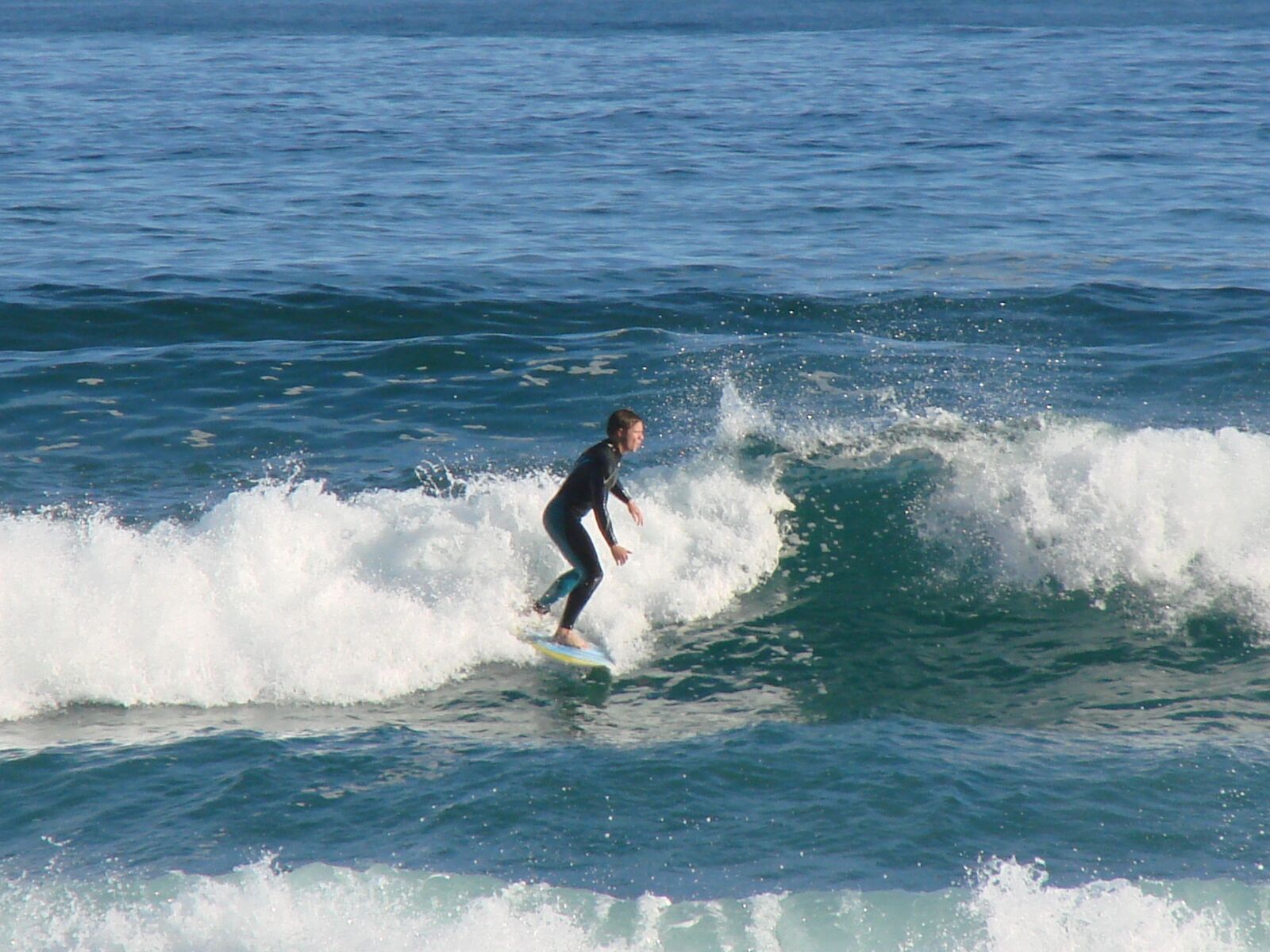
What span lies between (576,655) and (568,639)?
0.17m

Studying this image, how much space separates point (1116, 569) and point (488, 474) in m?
5.61

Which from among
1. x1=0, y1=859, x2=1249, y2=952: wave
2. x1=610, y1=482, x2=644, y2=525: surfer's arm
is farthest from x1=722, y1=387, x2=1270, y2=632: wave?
x1=0, y1=859, x2=1249, y2=952: wave

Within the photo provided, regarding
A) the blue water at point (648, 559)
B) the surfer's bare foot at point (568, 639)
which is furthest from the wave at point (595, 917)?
the surfer's bare foot at point (568, 639)

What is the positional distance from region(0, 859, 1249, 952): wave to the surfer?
2.95 metres

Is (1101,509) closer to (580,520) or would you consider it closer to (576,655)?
(580,520)

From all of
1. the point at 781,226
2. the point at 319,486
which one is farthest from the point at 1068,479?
the point at 781,226

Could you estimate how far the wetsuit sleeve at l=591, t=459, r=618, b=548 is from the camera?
9109 mm

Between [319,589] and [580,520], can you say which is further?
[319,589]

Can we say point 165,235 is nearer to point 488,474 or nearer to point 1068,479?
point 488,474

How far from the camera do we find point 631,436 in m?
9.00

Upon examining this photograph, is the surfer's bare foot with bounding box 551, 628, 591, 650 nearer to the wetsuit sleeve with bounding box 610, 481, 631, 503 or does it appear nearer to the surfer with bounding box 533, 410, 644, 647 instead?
the surfer with bounding box 533, 410, 644, 647

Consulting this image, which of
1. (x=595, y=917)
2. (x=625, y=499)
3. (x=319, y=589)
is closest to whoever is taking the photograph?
(x=595, y=917)

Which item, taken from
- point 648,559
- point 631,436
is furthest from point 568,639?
point 631,436

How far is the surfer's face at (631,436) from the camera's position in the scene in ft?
29.4
